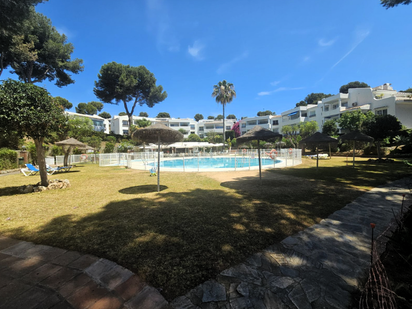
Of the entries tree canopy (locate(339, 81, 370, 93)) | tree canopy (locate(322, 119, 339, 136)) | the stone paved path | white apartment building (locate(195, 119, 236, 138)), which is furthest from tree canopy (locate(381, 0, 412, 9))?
tree canopy (locate(339, 81, 370, 93))

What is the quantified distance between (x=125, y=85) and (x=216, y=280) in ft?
146

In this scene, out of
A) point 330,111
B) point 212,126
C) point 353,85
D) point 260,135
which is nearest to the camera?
point 260,135

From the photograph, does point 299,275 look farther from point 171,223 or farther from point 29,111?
point 29,111

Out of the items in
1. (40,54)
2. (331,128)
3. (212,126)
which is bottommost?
(331,128)

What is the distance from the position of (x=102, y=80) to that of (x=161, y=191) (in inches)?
1722

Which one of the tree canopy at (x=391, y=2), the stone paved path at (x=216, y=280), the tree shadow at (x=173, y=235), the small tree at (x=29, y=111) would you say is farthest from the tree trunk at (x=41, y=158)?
the tree canopy at (x=391, y=2)

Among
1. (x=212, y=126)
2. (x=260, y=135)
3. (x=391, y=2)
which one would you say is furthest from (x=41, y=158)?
(x=212, y=126)

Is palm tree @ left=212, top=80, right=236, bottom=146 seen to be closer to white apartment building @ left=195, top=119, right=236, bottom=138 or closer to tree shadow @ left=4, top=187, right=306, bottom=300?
white apartment building @ left=195, top=119, right=236, bottom=138

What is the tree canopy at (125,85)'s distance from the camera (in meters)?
39.2

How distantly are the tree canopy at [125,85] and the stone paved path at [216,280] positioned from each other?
4296 centimetres

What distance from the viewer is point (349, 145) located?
2414 centimetres

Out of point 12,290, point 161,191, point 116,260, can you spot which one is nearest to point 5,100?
point 161,191

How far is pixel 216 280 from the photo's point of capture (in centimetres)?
211

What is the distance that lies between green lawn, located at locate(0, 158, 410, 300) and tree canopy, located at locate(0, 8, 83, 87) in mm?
32090
